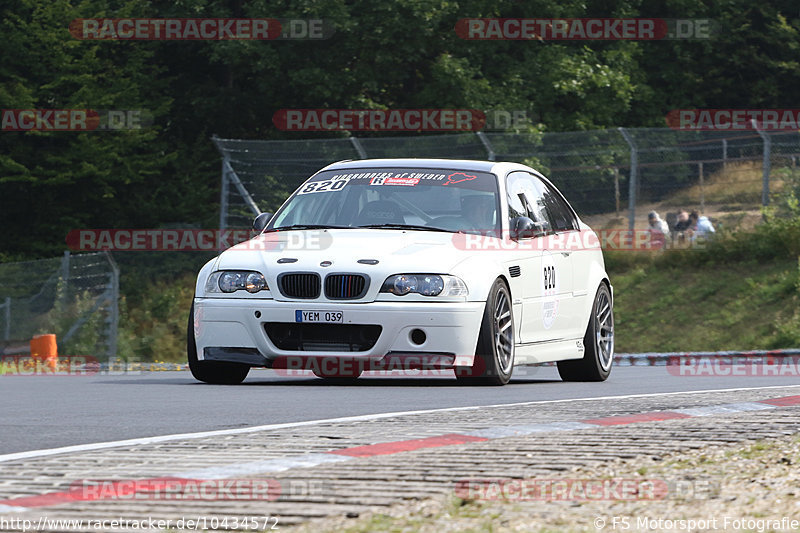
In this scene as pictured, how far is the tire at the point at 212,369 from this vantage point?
10.8 m

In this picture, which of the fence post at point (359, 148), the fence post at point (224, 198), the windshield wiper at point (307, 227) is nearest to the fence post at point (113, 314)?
the fence post at point (224, 198)

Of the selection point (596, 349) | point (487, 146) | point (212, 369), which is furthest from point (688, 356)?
point (212, 369)

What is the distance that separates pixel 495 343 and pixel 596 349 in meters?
2.07

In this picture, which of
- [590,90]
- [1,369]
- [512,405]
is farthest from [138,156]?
[512,405]

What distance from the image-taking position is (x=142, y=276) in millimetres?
29688

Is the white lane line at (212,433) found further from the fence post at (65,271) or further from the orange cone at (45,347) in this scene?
the fence post at (65,271)

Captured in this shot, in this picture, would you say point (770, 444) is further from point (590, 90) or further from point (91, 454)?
point (590, 90)

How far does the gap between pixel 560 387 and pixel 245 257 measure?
2.49 m

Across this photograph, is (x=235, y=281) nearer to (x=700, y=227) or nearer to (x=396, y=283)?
(x=396, y=283)

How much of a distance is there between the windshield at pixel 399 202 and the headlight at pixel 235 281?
995mm

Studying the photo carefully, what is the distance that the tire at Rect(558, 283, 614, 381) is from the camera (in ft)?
39.8

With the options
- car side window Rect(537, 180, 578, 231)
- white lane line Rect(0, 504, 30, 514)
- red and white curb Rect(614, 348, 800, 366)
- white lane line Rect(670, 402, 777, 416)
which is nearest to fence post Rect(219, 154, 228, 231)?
red and white curb Rect(614, 348, 800, 366)

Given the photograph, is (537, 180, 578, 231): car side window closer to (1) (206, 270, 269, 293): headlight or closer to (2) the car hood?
(2) the car hood

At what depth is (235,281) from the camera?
10.5 m
